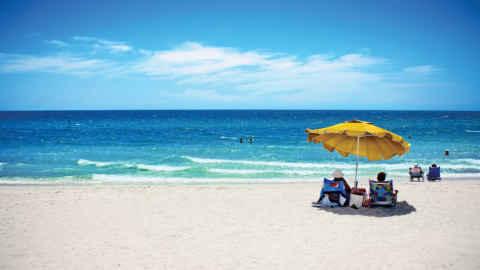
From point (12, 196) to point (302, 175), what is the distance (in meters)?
12.8

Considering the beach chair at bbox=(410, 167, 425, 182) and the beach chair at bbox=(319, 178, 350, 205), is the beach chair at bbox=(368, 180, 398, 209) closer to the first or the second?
the beach chair at bbox=(319, 178, 350, 205)

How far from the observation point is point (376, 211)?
810 centimetres

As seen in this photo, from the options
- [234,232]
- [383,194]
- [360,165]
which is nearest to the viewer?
[234,232]

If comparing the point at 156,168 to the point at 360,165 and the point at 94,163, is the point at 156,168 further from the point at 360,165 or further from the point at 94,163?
the point at 360,165

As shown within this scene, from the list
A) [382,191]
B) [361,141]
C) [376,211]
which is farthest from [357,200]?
[361,141]

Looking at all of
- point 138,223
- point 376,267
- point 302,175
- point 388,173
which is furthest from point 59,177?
point 388,173

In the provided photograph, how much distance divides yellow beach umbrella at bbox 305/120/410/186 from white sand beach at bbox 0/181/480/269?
1653 millimetres

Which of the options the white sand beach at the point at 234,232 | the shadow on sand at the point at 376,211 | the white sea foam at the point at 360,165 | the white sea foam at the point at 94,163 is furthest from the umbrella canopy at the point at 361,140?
the white sea foam at the point at 94,163

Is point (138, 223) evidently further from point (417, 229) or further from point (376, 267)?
point (417, 229)

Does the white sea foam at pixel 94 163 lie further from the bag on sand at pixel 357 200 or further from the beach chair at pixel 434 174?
the beach chair at pixel 434 174

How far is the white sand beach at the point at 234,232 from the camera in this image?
5254 mm

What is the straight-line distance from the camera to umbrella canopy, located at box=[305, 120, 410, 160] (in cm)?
757

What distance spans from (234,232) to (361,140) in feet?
15.9

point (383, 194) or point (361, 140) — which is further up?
point (361, 140)
